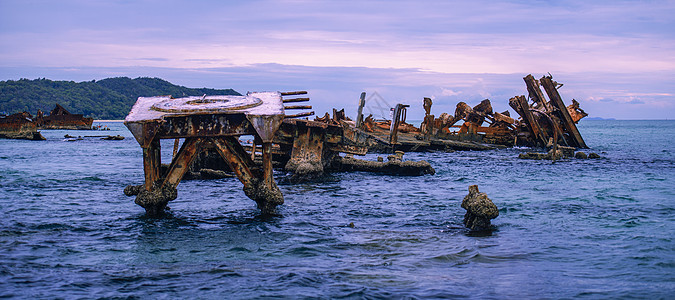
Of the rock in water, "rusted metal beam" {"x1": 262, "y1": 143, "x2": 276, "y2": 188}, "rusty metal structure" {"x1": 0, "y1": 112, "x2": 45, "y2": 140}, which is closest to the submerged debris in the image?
the rock in water

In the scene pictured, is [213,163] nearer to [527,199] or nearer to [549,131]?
[527,199]

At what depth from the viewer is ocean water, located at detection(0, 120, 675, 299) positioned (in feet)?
21.6

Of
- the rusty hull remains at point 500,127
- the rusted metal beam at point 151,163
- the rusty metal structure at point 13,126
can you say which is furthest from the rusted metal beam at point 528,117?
the rusty metal structure at point 13,126

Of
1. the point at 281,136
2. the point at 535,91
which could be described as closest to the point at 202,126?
the point at 281,136

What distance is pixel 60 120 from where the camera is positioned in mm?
70000

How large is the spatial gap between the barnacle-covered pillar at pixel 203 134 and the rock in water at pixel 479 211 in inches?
133

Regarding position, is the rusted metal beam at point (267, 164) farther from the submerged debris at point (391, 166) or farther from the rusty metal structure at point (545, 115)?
the rusty metal structure at point (545, 115)

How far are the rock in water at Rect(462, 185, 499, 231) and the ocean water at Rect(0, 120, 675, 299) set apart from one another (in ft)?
0.78

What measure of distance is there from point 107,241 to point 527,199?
9914 millimetres

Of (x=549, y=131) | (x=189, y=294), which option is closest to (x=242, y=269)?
(x=189, y=294)

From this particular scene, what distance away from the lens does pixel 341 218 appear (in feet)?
36.2

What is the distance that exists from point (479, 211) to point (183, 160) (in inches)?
203

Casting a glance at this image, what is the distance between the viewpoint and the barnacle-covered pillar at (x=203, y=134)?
368 inches

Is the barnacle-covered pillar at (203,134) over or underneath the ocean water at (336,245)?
over
